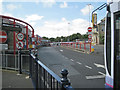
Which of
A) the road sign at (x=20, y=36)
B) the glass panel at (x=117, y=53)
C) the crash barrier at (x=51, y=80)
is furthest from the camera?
the road sign at (x=20, y=36)

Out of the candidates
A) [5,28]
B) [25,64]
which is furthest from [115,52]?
[5,28]

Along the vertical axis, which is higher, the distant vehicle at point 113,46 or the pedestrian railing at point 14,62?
the distant vehicle at point 113,46

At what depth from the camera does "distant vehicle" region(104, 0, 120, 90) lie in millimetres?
2893

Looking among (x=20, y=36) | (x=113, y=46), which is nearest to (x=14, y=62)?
(x=20, y=36)

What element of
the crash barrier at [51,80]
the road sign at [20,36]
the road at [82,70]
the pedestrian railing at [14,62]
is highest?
the road sign at [20,36]

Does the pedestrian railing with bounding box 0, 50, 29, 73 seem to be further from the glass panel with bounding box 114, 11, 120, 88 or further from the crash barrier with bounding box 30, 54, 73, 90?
the glass panel with bounding box 114, 11, 120, 88

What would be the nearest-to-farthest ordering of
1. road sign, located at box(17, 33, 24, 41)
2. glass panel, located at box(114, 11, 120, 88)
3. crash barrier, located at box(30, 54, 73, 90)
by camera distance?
crash barrier, located at box(30, 54, 73, 90) < glass panel, located at box(114, 11, 120, 88) < road sign, located at box(17, 33, 24, 41)

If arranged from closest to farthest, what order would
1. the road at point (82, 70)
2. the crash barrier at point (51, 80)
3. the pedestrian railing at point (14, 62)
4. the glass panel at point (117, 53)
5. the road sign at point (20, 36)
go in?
the crash barrier at point (51, 80), the glass panel at point (117, 53), the road at point (82, 70), the pedestrian railing at point (14, 62), the road sign at point (20, 36)

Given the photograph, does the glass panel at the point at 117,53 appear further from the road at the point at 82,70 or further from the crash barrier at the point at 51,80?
the road at the point at 82,70

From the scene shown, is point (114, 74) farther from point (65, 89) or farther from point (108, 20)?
point (65, 89)

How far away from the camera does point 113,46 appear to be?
299 centimetres

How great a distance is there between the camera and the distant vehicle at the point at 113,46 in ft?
9.49

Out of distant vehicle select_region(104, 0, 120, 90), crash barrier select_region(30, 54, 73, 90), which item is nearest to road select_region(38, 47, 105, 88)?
distant vehicle select_region(104, 0, 120, 90)

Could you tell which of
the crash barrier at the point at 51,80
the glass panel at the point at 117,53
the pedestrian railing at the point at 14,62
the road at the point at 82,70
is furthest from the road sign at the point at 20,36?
the glass panel at the point at 117,53
